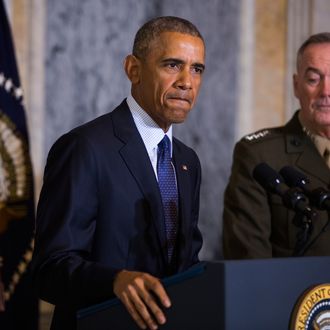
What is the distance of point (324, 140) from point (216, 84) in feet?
4.39

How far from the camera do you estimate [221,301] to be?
4.70ft

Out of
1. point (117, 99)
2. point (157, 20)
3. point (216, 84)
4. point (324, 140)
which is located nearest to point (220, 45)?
point (216, 84)

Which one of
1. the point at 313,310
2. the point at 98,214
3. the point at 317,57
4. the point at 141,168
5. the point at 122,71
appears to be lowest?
the point at 313,310

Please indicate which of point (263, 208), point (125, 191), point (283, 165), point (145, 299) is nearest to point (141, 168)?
point (125, 191)

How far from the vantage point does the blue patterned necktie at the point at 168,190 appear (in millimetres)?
2061

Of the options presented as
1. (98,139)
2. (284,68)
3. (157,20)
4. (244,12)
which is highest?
(244,12)

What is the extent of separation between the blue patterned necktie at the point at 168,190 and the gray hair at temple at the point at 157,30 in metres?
0.24

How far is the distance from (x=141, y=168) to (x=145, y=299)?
60 cm

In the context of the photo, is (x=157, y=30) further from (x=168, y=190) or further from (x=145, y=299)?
(x=145, y=299)

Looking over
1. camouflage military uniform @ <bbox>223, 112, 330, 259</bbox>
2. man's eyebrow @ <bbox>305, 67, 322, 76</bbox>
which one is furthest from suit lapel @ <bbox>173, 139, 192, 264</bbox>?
man's eyebrow @ <bbox>305, 67, 322, 76</bbox>

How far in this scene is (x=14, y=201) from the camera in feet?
11.8

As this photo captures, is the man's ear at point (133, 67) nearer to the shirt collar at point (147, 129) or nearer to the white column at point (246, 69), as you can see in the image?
the shirt collar at point (147, 129)

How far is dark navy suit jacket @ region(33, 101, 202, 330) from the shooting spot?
1831 millimetres

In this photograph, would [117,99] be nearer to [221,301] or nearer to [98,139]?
[98,139]
